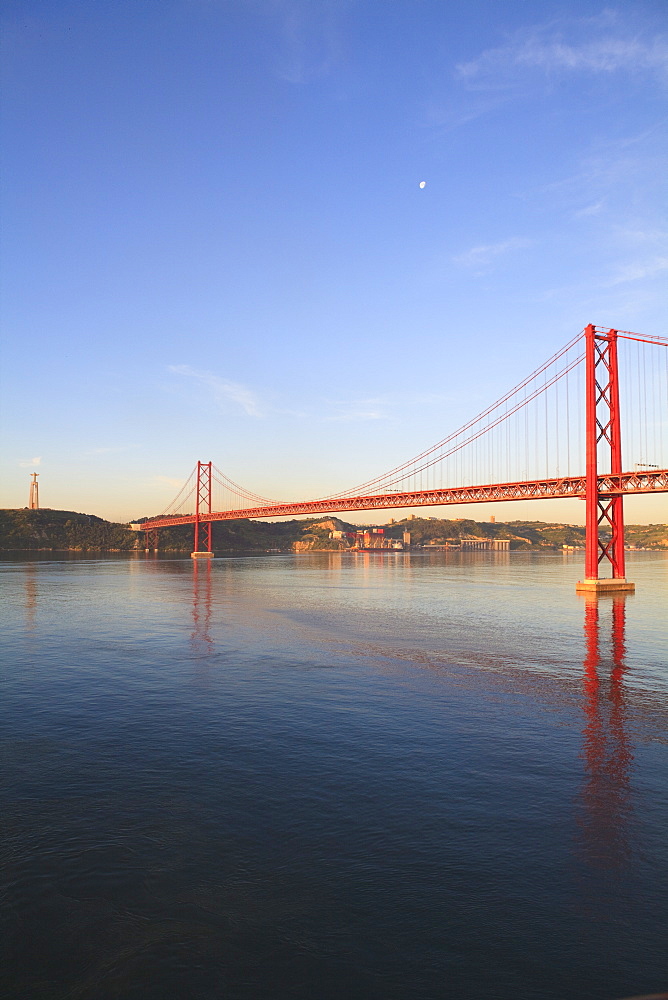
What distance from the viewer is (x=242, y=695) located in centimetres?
1875

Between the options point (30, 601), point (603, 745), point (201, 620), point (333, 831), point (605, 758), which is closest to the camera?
point (333, 831)

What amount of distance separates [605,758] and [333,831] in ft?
22.8

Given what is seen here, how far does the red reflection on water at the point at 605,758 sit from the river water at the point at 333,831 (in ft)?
0.22

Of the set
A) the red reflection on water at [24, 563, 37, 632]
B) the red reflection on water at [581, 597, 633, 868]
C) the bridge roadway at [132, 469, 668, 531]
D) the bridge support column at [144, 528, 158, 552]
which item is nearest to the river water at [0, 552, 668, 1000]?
the red reflection on water at [581, 597, 633, 868]

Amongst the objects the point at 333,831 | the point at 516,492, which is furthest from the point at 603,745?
the point at 516,492

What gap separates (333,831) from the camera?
995 cm

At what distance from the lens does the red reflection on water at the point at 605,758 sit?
31.9 ft

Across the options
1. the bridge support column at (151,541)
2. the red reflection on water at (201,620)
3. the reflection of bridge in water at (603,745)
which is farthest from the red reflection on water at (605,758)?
the bridge support column at (151,541)

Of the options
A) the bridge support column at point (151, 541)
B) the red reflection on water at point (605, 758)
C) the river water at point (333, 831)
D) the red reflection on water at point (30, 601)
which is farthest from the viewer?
the bridge support column at point (151, 541)

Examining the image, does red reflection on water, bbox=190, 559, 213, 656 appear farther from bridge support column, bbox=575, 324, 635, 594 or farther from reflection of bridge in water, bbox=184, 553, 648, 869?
bridge support column, bbox=575, 324, 635, 594

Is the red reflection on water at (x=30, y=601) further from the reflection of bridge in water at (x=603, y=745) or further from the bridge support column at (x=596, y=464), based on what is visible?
the bridge support column at (x=596, y=464)

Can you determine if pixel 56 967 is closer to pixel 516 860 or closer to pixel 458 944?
pixel 458 944

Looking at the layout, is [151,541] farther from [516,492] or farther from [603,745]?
[603,745]

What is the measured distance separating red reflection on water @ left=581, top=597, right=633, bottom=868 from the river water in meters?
0.07
